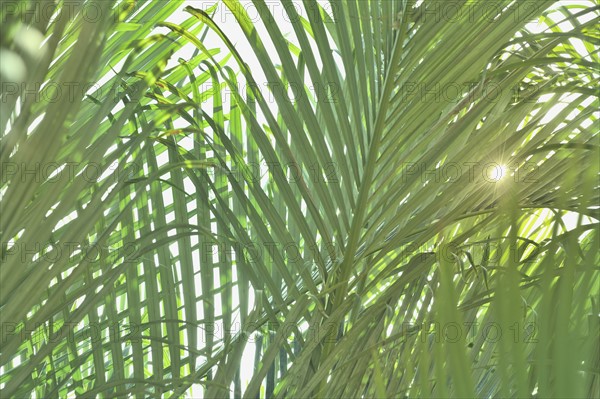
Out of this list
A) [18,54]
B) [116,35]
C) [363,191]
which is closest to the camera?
[18,54]

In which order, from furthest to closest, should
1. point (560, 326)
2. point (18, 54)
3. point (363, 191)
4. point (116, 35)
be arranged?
1. point (116, 35)
2. point (363, 191)
3. point (18, 54)
4. point (560, 326)

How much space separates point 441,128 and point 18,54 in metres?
0.50

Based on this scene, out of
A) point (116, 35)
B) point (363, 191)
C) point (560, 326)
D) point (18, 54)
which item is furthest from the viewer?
point (116, 35)

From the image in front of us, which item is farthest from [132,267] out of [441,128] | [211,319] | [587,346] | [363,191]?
[587,346]

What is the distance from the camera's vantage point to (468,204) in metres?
0.83

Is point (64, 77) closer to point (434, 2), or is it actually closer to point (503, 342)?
point (503, 342)

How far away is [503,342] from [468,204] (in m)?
0.51

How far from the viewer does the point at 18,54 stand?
1.46 feet

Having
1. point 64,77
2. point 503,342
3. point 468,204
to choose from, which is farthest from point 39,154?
point 468,204

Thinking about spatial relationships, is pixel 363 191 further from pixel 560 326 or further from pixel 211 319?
pixel 560 326

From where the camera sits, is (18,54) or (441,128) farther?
(441,128)

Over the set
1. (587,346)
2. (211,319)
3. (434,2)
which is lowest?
(587,346)

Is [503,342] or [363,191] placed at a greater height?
[363,191]

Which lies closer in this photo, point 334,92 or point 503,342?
point 503,342
